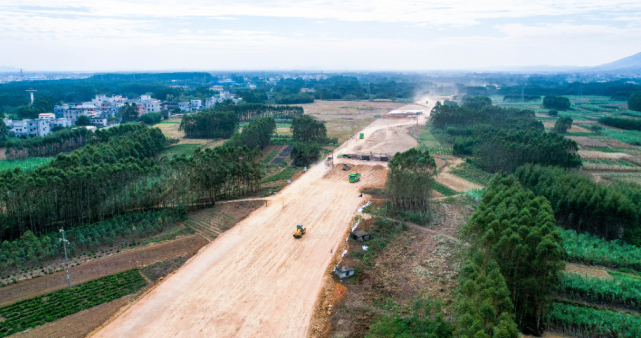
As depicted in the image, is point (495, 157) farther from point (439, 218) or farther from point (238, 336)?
point (238, 336)

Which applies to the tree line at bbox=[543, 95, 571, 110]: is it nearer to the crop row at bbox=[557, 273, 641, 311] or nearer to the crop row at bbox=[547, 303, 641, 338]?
the crop row at bbox=[557, 273, 641, 311]

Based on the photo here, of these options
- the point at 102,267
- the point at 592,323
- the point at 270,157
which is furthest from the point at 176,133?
→ the point at 592,323

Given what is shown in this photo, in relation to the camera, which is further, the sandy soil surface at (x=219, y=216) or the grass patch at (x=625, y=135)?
the grass patch at (x=625, y=135)

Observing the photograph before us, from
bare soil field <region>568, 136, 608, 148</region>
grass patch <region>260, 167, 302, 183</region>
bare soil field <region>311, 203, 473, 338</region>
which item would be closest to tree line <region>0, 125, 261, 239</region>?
grass patch <region>260, 167, 302, 183</region>

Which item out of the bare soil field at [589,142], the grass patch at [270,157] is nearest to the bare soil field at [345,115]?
the grass patch at [270,157]

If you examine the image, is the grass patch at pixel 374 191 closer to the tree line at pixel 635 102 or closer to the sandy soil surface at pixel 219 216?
the sandy soil surface at pixel 219 216

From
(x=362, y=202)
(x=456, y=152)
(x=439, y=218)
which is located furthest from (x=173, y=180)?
(x=456, y=152)
